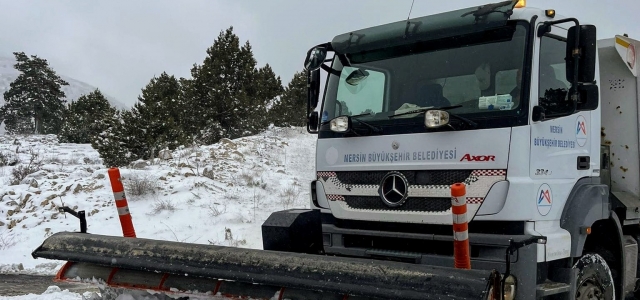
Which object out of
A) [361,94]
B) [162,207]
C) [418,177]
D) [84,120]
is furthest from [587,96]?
[84,120]

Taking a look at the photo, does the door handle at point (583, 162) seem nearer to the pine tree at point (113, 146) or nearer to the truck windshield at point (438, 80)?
the truck windshield at point (438, 80)

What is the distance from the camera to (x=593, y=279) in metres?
4.80

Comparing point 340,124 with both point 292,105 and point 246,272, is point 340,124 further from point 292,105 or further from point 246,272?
point 292,105

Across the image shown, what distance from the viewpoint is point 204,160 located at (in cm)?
1580

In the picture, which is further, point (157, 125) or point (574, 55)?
point (157, 125)

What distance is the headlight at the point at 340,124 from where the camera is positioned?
480 centimetres

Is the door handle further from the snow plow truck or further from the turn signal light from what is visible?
the turn signal light

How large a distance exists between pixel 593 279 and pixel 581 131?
129cm

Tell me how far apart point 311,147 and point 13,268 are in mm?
14062

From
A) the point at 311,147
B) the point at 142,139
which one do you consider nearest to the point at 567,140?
the point at 311,147

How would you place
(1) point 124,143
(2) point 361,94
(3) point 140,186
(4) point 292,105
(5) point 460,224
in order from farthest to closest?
(4) point 292,105
(1) point 124,143
(3) point 140,186
(2) point 361,94
(5) point 460,224

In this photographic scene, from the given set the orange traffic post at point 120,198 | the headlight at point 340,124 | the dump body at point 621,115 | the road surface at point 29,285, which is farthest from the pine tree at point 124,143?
the dump body at point 621,115

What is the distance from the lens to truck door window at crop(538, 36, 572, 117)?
4.20 meters

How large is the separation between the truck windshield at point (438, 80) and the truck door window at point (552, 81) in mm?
208
